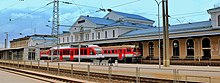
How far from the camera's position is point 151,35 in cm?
4797

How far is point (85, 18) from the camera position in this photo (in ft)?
225

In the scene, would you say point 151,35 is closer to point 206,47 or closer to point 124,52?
point 124,52

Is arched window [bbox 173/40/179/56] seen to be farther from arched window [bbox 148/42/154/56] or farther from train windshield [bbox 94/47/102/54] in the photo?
train windshield [bbox 94/47/102/54]

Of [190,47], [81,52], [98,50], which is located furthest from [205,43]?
[81,52]

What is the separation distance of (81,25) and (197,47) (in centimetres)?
3407

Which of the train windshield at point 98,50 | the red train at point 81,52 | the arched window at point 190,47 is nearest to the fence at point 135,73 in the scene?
the red train at point 81,52

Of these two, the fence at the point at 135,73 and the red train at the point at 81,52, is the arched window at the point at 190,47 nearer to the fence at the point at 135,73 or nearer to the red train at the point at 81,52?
the red train at the point at 81,52

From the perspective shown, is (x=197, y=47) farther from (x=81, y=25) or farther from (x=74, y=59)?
(x=81, y=25)

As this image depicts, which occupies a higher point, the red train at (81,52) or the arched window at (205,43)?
the arched window at (205,43)

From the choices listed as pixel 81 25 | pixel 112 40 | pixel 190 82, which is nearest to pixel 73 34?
pixel 81 25

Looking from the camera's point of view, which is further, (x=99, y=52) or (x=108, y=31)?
(x=108, y=31)

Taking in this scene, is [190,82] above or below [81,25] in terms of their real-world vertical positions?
below

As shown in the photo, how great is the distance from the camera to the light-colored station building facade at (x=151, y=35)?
133ft

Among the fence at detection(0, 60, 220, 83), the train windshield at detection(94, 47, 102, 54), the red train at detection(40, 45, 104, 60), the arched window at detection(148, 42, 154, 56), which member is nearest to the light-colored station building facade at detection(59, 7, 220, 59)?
the arched window at detection(148, 42, 154, 56)
